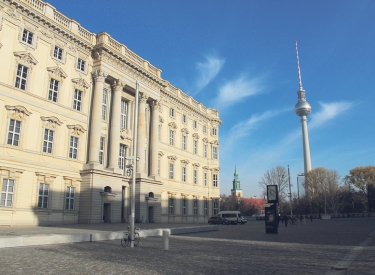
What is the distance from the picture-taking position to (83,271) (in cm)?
982

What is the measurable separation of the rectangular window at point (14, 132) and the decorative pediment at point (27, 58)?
5804 mm

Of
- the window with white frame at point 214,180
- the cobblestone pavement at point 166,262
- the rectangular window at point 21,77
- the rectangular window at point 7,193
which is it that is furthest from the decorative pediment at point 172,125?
the cobblestone pavement at point 166,262

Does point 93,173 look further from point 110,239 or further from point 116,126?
point 110,239

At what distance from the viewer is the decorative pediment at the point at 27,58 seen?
30469 mm

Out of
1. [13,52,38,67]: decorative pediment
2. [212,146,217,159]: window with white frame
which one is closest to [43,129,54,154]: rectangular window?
[13,52,38,67]: decorative pediment

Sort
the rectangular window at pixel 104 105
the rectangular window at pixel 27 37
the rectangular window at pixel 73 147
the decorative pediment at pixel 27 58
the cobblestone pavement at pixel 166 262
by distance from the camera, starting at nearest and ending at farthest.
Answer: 1. the cobblestone pavement at pixel 166 262
2. the decorative pediment at pixel 27 58
3. the rectangular window at pixel 27 37
4. the rectangular window at pixel 73 147
5. the rectangular window at pixel 104 105

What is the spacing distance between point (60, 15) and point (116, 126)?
13.3 m

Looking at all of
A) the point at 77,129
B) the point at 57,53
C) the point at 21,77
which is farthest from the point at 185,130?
the point at 21,77

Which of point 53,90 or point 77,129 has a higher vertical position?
point 53,90

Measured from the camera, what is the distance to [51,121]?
32.9 meters

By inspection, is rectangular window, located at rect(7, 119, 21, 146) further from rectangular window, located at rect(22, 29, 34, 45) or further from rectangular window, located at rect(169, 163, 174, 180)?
rectangular window, located at rect(169, 163, 174, 180)

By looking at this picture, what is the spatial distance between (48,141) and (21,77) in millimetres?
6489

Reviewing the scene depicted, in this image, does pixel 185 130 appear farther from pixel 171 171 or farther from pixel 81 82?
pixel 81 82

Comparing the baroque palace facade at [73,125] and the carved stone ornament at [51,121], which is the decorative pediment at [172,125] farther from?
the carved stone ornament at [51,121]
